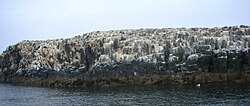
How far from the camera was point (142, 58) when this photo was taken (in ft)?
332

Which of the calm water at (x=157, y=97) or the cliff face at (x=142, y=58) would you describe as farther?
the cliff face at (x=142, y=58)

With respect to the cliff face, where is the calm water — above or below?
below

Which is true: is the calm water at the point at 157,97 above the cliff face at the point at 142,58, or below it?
below

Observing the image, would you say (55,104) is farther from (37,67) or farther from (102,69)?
(37,67)

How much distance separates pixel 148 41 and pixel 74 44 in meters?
27.6

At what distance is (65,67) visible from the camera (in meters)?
116

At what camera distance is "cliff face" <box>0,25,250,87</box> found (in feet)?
310

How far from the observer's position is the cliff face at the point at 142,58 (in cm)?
9462

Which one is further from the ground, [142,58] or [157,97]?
[142,58]

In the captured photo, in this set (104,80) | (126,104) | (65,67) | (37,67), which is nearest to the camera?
(126,104)

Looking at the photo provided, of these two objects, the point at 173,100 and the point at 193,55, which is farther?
the point at 193,55

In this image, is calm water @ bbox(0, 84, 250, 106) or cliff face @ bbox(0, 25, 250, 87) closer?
calm water @ bbox(0, 84, 250, 106)

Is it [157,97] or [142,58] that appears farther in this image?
[142,58]

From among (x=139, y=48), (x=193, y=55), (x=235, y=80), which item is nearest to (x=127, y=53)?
(x=139, y=48)
